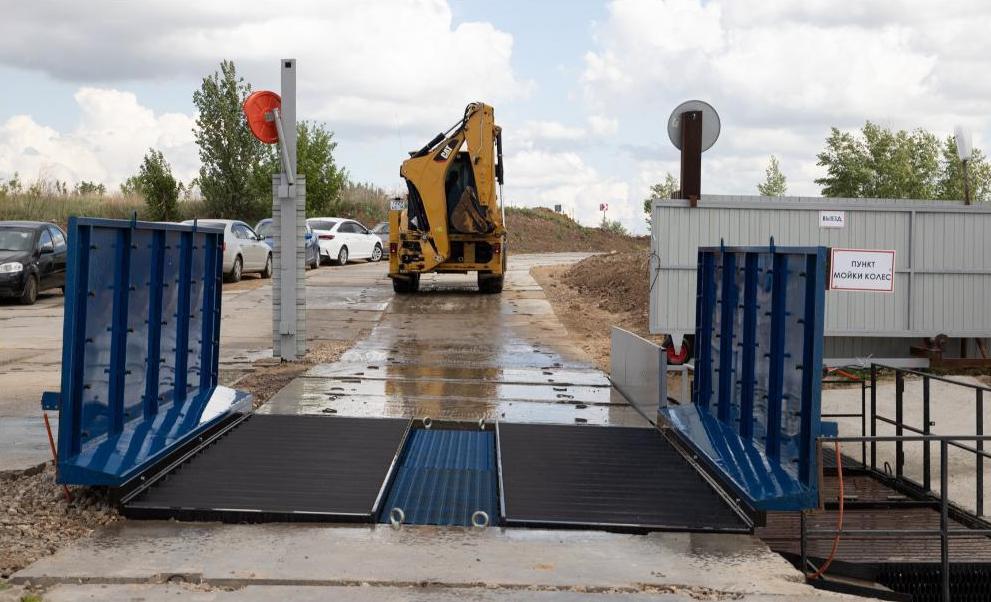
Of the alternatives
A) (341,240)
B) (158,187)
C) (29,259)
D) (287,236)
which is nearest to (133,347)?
(287,236)

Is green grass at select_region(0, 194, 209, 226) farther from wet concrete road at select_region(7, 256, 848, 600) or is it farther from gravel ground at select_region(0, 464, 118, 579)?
wet concrete road at select_region(7, 256, 848, 600)

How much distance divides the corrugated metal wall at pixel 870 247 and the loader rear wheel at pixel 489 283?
9.96m

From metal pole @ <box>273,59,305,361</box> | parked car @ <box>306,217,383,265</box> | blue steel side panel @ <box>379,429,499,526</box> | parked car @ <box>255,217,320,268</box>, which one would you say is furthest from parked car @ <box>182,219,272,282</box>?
blue steel side panel @ <box>379,429,499,526</box>

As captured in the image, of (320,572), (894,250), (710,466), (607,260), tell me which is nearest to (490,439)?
(710,466)

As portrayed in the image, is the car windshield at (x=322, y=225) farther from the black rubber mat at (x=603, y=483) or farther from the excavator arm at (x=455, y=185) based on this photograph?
the black rubber mat at (x=603, y=483)

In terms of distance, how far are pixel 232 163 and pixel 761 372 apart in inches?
1674

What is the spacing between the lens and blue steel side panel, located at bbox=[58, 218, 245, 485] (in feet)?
20.0

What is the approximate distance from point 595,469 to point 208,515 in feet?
9.05

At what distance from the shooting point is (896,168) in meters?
42.8

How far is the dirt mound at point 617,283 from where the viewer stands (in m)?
22.0

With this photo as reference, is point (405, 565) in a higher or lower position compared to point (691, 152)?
lower

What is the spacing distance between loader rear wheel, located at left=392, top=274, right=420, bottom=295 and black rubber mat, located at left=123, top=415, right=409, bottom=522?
556 inches

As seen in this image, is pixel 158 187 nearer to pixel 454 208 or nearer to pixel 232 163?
pixel 232 163

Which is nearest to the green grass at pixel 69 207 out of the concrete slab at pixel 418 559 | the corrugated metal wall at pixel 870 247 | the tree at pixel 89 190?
the tree at pixel 89 190
